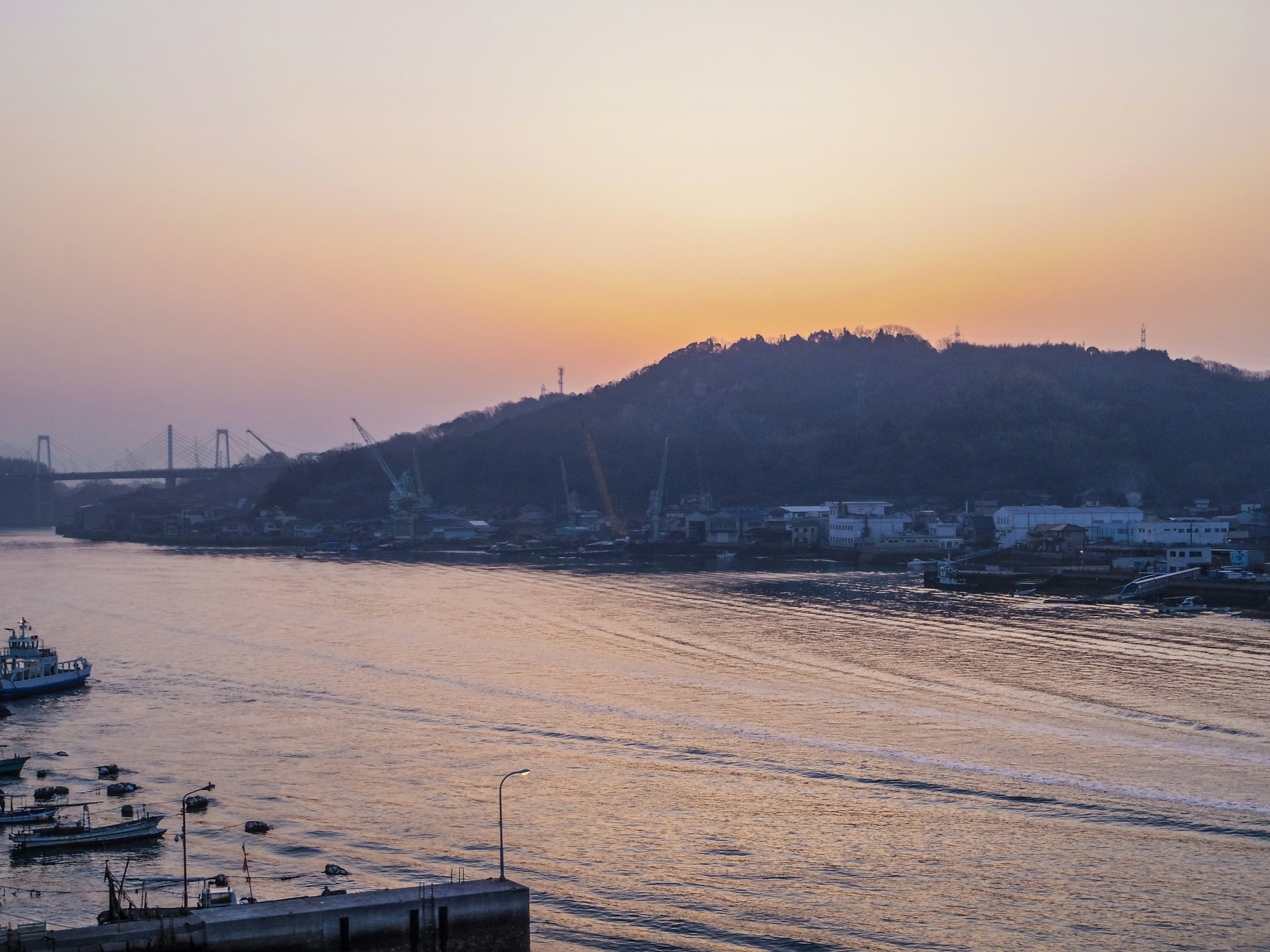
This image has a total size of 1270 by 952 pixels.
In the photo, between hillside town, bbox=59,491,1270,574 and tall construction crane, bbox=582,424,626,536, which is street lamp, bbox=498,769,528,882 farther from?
tall construction crane, bbox=582,424,626,536

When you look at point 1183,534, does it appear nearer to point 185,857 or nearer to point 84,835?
point 84,835

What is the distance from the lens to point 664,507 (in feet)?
169

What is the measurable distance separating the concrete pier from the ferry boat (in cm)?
894

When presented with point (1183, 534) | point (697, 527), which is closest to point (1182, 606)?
point (1183, 534)

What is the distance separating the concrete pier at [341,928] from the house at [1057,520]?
2867 cm

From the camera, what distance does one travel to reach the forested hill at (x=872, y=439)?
5044 centimetres

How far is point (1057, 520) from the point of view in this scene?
34.5 meters

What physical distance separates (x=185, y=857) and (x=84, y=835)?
188 centimetres

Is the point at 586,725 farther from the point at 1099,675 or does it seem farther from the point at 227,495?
the point at 227,495

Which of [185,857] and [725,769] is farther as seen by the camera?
[725,769]

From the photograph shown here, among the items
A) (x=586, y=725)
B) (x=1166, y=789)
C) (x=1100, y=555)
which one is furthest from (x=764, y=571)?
(x=1166, y=789)

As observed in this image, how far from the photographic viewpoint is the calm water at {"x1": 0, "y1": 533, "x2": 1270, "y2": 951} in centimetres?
716

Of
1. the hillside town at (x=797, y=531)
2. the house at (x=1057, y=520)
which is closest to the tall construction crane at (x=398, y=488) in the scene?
the hillside town at (x=797, y=531)

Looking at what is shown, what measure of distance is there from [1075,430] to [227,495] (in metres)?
50.4
